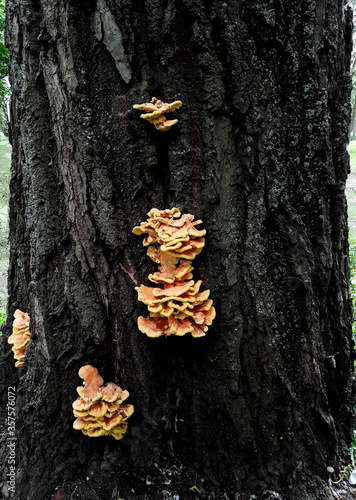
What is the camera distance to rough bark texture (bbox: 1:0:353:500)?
6.73 feet

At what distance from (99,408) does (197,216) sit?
1511mm

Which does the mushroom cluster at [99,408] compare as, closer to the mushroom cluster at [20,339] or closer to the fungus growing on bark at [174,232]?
the mushroom cluster at [20,339]

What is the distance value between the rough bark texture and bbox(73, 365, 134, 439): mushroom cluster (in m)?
0.11

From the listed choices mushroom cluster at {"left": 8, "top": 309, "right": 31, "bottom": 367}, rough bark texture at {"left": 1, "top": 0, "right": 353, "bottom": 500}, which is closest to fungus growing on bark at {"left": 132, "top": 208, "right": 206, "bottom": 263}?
rough bark texture at {"left": 1, "top": 0, "right": 353, "bottom": 500}

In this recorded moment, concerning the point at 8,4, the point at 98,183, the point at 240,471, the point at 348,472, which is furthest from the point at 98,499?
the point at 8,4

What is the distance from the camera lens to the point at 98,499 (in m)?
2.27

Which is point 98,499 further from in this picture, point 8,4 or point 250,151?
point 8,4

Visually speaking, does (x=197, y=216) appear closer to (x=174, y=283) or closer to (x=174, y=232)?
(x=174, y=232)

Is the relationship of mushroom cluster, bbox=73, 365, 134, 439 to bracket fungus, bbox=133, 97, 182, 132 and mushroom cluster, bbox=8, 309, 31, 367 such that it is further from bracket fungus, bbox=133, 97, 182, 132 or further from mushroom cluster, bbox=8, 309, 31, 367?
bracket fungus, bbox=133, 97, 182, 132

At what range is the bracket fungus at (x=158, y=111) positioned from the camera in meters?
1.97

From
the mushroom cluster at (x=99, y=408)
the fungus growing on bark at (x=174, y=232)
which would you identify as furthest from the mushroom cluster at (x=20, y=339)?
the fungus growing on bark at (x=174, y=232)

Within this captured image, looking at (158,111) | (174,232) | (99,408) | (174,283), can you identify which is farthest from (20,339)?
(158,111)

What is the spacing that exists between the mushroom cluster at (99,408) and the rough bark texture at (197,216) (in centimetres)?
11

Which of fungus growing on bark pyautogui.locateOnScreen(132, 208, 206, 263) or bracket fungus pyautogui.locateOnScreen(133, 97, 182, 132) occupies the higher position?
bracket fungus pyautogui.locateOnScreen(133, 97, 182, 132)
